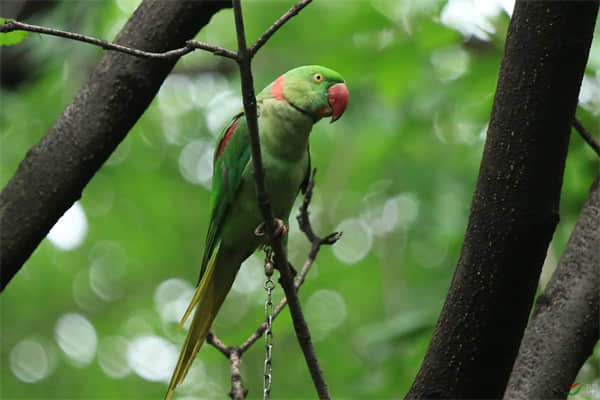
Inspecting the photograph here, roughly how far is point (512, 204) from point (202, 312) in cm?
152

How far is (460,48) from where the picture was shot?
4590 mm

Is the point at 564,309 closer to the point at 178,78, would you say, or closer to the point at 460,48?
the point at 460,48

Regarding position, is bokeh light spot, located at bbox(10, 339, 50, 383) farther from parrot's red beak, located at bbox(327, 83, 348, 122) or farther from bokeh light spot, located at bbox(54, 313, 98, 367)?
parrot's red beak, located at bbox(327, 83, 348, 122)

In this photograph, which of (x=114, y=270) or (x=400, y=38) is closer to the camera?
(x=400, y=38)

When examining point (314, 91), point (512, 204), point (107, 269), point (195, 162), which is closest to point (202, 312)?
point (314, 91)

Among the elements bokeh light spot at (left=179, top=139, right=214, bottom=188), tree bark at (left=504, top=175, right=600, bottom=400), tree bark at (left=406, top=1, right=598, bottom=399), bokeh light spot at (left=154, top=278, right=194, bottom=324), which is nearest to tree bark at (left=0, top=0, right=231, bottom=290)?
tree bark at (left=406, top=1, right=598, bottom=399)

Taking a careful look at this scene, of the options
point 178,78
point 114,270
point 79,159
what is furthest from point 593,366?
point 114,270

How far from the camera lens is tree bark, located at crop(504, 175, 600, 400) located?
7.01 ft

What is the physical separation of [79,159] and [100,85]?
1.07 ft

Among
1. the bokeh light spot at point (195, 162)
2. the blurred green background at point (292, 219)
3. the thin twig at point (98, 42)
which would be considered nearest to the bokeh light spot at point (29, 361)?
the blurred green background at point (292, 219)

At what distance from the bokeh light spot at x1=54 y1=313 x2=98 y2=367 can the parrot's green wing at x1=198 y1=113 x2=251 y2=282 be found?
5.75 m

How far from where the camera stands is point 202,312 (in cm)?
265

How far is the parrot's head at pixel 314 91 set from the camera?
2.54 m

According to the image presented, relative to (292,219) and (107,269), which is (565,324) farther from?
(107,269)
